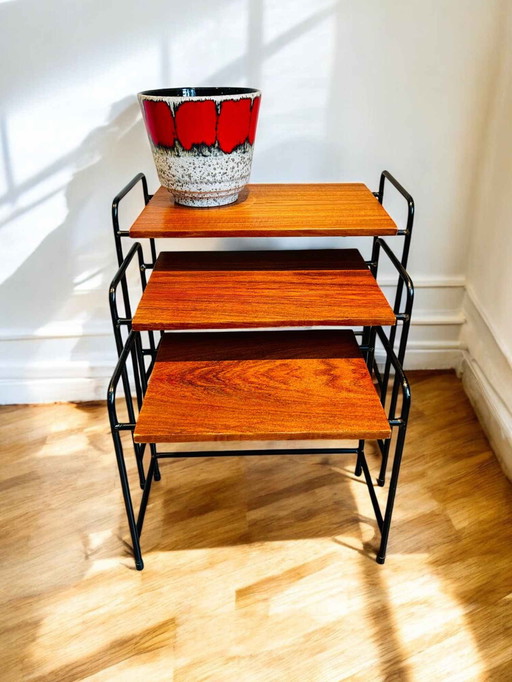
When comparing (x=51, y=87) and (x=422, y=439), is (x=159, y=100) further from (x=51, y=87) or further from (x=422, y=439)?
(x=422, y=439)

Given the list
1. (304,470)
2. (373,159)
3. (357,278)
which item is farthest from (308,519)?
(373,159)

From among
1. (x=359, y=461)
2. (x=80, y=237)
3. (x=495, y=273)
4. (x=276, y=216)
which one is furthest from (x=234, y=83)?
(x=359, y=461)

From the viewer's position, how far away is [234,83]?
1.24 metres

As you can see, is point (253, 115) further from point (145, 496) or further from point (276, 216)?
point (145, 496)

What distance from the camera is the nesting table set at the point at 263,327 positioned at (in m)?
0.90

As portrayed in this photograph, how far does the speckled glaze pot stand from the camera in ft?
3.04

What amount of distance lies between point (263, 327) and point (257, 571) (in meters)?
0.50

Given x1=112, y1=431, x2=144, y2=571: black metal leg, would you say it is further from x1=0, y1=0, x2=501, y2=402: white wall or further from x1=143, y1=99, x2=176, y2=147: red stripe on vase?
x1=0, y1=0, x2=501, y2=402: white wall

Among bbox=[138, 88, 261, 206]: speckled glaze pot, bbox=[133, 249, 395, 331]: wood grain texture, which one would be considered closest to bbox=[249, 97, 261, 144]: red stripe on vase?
bbox=[138, 88, 261, 206]: speckled glaze pot

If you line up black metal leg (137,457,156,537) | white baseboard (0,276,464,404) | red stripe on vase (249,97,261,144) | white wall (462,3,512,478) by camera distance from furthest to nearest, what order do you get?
1. white baseboard (0,276,464,404)
2. white wall (462,3,512,478)
3. black metal leg (137,457,156,537)
4. red stripe on vase (249,97,261,144)

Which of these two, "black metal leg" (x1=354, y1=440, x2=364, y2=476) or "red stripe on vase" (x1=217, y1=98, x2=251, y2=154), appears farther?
"black metal leg" (x1=354, y1=440, x2=364, y2=476)

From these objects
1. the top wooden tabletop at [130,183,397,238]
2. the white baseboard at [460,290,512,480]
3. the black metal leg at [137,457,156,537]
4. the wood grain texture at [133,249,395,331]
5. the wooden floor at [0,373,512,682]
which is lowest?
the wooden floor at [0,373,512,682]

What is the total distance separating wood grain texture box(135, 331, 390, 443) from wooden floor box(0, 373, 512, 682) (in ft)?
1.18

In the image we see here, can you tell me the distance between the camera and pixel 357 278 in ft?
3.56
